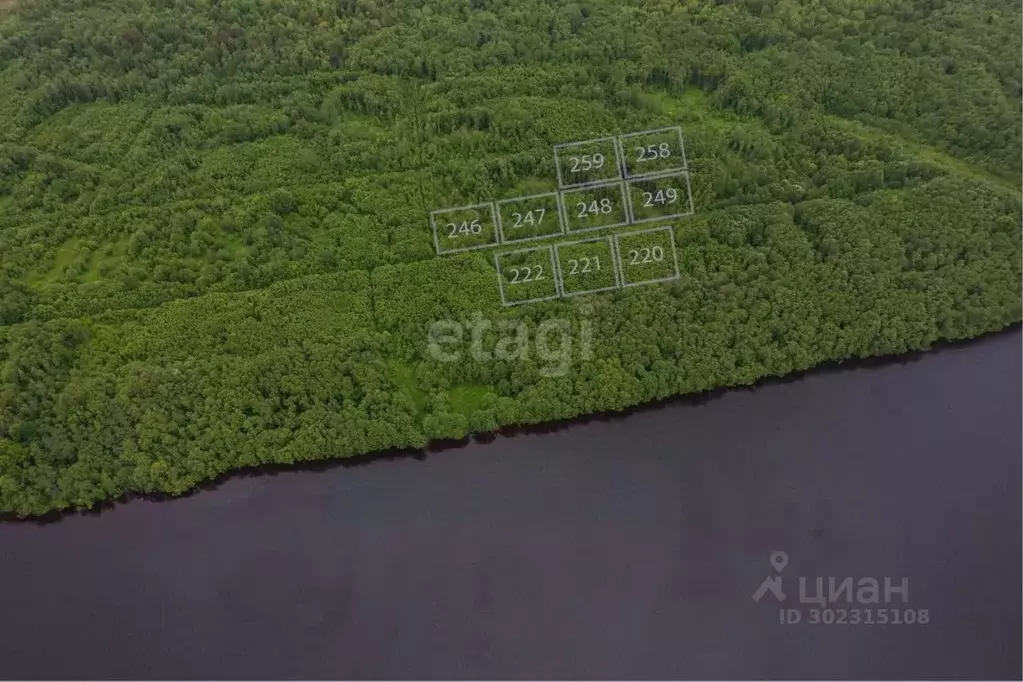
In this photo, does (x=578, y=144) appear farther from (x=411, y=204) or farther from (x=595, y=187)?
(x=411, y=204)

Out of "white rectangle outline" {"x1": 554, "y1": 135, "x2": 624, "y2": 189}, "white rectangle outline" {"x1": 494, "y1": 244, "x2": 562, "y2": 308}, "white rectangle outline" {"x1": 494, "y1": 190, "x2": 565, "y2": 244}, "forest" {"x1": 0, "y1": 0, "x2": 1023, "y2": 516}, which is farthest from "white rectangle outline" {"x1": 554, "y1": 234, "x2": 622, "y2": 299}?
"white rectangle outline" {"x1": 554, "y1": 135, "x2": 624, "y2": 189}

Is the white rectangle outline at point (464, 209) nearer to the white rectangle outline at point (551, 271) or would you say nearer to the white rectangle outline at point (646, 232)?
the white rectangle outline at point (551, 271)

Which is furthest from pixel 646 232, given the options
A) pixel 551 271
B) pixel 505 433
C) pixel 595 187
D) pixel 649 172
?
pixel 505 433

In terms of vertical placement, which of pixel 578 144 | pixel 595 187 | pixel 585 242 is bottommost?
pixel 585 242

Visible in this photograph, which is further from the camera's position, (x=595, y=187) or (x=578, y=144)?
(x=578, y=144)

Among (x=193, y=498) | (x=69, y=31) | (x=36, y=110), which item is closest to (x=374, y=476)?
(x=193, y=498)

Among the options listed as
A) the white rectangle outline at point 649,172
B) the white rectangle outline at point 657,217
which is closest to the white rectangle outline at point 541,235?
the white rectangle outline at point 657,217
